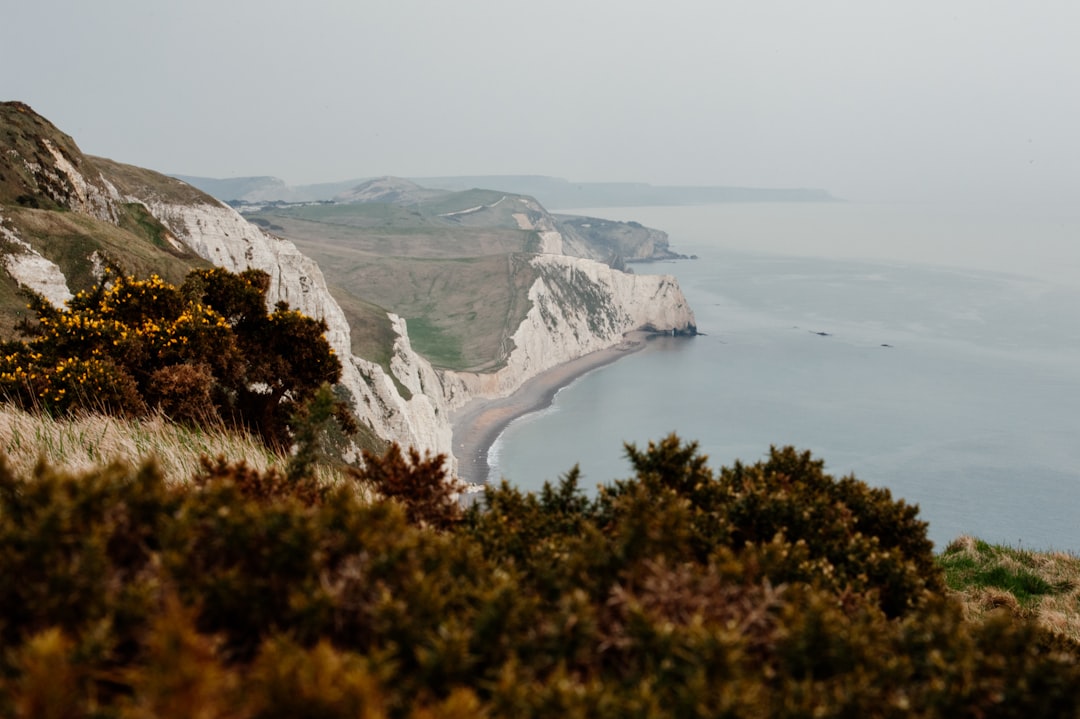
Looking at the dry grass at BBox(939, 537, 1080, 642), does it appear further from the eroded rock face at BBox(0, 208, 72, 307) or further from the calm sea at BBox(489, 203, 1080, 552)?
the calm sea at BBox(489, 203, 1080, 552)

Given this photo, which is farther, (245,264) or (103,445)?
(245,264)

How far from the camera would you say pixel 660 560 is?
379 centimetres

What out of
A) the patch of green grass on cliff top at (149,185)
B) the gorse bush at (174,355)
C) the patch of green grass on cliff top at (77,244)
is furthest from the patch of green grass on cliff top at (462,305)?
the gorse bush at (174,355)

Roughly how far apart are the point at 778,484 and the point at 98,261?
125 feet

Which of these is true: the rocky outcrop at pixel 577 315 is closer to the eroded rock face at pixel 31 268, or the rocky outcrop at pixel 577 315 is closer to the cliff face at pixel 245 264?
the cliff face at pixel 245 264

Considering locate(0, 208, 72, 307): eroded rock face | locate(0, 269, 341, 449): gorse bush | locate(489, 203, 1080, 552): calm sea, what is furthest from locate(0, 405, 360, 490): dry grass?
locate(489, 203, 1080, 552): calm sea

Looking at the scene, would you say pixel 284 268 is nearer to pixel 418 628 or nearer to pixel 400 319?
pixel 400 319

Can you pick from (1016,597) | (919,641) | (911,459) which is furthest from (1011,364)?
(919,641)

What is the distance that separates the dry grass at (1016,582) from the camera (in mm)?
10393

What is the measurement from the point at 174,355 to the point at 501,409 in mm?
105854

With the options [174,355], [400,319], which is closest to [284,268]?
[400,319]

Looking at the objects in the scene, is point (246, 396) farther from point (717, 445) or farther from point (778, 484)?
point (717, 445)

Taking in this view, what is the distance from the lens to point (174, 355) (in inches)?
572

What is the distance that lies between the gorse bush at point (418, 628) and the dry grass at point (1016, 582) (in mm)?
8107
